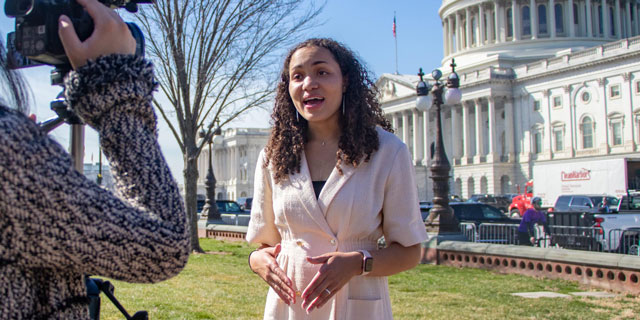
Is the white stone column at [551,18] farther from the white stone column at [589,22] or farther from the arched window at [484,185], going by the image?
the arched window at [484,185]

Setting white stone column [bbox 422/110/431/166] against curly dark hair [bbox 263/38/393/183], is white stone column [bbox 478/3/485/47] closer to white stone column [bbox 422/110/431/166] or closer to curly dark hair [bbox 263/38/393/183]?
white stone column [bbox 422/110/431/166]

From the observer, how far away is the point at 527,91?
250ft

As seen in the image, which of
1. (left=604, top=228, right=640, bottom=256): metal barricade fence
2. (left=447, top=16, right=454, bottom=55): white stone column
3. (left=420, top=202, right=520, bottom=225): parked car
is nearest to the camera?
(left=604, top=228, right=640, bottom=256): metal barricade fence

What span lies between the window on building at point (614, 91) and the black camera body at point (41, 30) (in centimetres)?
7219

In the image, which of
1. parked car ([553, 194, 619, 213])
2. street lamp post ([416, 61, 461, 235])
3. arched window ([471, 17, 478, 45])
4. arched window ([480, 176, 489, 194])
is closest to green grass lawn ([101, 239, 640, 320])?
street lamp post ([416, 61, 461, 235])

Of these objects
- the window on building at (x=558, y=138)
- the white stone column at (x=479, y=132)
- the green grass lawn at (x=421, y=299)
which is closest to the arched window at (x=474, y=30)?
the white stone column at (x=479, y=132)

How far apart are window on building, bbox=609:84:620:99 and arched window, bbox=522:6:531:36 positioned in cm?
2129

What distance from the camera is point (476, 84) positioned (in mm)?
79312

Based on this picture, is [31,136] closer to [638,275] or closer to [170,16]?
[638,275]

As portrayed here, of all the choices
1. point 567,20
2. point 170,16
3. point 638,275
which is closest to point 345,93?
point 638,275

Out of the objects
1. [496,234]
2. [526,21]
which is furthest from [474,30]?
[496,234]

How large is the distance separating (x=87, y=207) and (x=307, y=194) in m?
1.52

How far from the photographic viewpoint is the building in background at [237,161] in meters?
120

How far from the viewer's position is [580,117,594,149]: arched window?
70.0 metres
